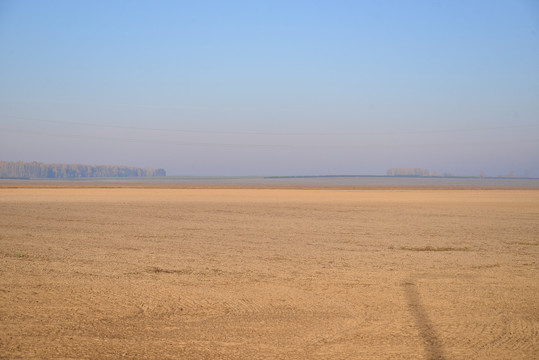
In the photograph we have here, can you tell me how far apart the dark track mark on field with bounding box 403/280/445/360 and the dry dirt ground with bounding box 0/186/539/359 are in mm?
25

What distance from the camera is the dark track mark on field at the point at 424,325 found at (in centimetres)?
610

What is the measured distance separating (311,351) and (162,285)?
422 centimetres

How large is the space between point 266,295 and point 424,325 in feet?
9.15

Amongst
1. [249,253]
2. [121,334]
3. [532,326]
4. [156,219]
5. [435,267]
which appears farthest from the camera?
[156,219]

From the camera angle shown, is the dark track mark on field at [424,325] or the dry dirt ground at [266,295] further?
the dry dirt ground at [266,295]

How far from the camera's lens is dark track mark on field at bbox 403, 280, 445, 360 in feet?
20.0

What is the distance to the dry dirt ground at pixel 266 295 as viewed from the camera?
632cm

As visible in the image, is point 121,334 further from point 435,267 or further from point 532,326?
point 435,267

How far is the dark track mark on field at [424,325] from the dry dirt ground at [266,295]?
2 centimetres

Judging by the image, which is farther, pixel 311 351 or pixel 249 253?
pixel 249 253

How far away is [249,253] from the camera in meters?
13.7

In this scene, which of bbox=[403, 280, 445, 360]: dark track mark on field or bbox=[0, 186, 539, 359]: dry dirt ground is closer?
bbox=[403, 280, 445, 360]: dark track mark on field

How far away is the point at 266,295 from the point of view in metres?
8.93

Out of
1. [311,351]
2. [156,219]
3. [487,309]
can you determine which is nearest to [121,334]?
[311,351]
